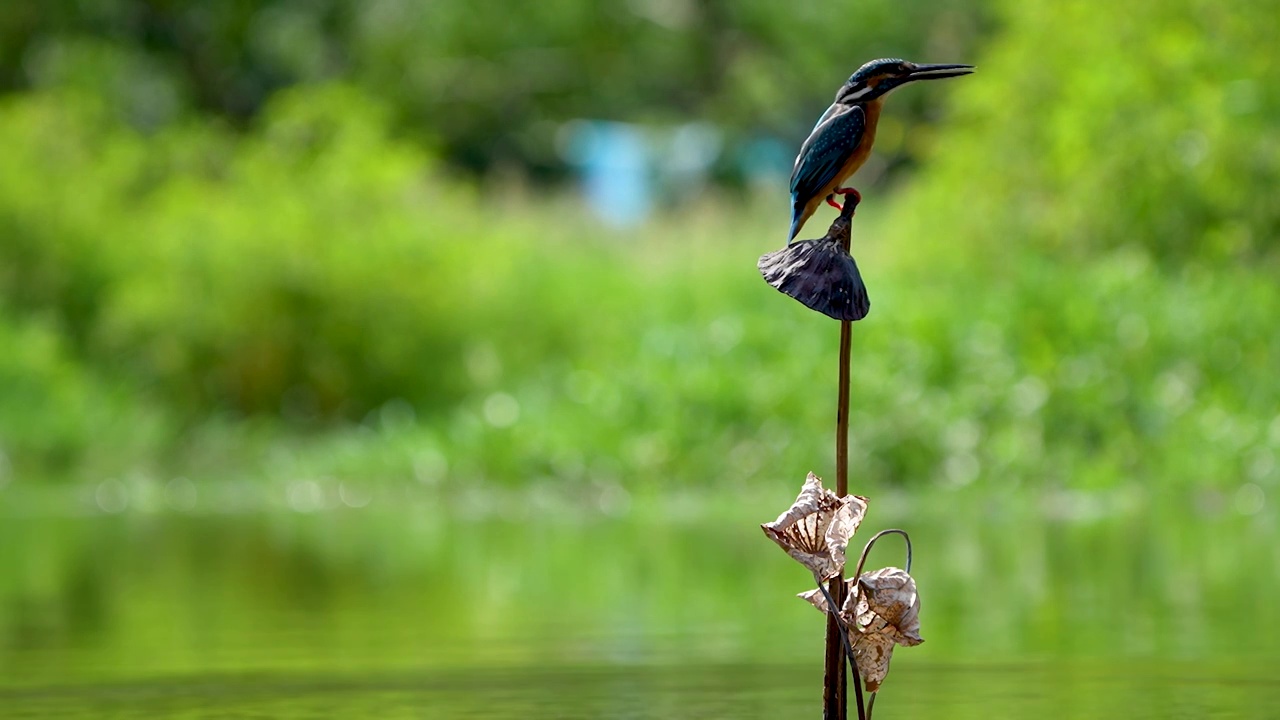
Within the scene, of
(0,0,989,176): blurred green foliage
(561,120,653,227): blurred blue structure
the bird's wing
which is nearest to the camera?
the bird's wing

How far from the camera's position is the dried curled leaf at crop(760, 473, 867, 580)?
3426 millimetres

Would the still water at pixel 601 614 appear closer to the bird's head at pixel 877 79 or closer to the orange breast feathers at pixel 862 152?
the orange breast feathers at pixel 862 152

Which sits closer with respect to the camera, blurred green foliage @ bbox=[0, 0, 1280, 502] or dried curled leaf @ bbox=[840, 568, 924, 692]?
dried curled leaf @ bbox=[840, 568, 924, 692]

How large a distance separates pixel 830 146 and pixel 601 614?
12.8 feet

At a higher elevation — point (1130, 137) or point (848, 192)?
point (1130, 137)

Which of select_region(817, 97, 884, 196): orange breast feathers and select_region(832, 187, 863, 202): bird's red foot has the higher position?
select_region(817, 97, 884, 196): orange breast feathers

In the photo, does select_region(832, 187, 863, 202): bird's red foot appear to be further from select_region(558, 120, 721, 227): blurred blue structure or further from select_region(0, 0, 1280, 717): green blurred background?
select_region(558, 120, 721, 227): blurred blue structure

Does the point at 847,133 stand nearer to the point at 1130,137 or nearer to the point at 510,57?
the point at 1130,137

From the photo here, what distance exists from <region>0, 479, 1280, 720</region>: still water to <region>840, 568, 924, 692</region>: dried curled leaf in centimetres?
110

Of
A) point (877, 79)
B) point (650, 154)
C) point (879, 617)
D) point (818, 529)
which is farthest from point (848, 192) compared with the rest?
point (650, 154)

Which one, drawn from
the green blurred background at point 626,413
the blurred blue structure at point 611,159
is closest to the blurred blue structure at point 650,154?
the blurred blue structure at point 611,159

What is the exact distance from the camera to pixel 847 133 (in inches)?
138

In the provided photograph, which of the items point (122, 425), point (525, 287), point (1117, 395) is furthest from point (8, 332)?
point (1117, 395)

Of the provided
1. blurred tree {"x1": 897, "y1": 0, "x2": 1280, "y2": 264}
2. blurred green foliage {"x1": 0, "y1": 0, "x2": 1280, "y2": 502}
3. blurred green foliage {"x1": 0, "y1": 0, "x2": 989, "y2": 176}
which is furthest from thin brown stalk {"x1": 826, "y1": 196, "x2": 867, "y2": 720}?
blurred green foliage {"x1": 0, "y1": 0, "x2": 989, "y2": 176}
